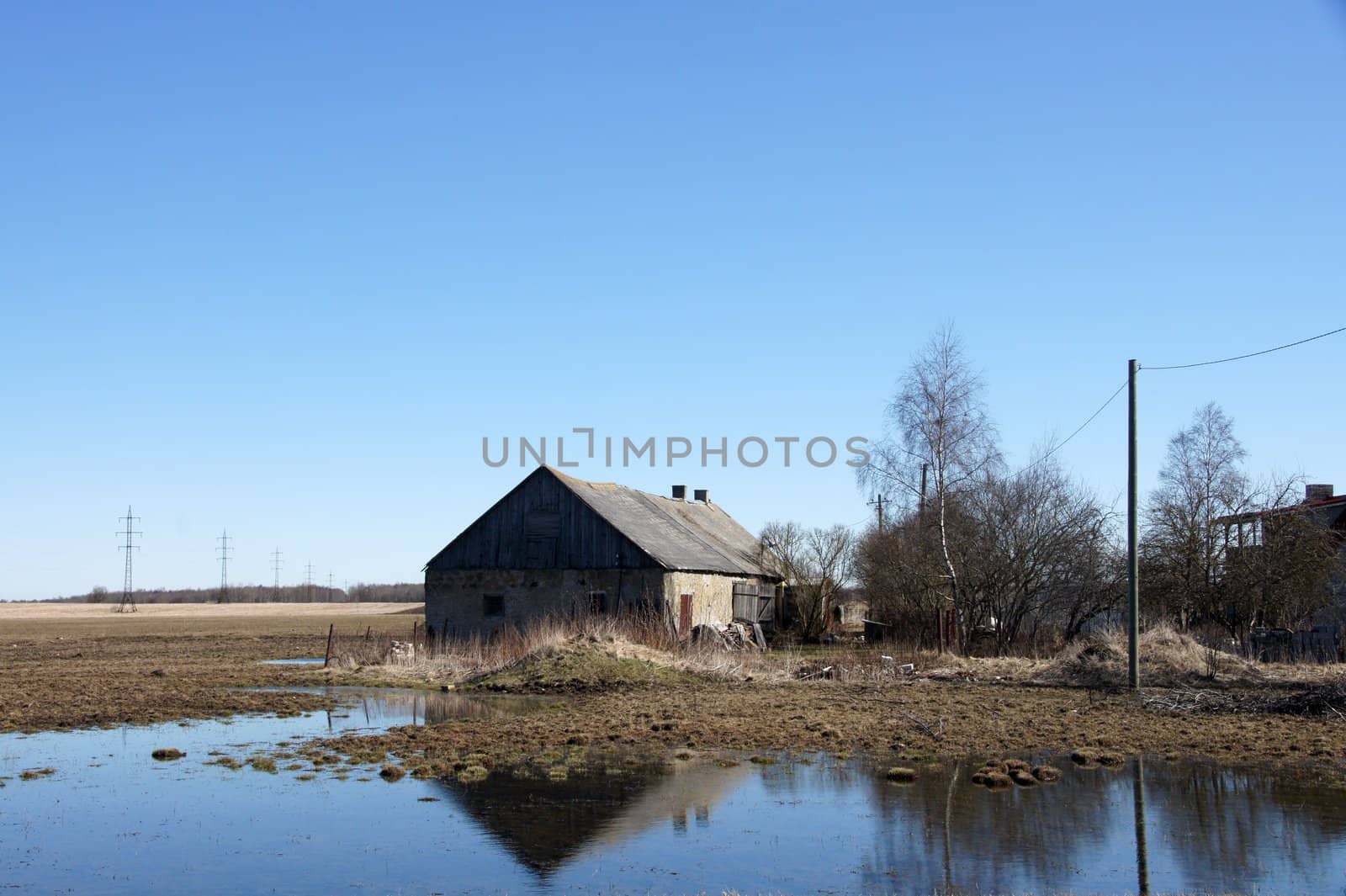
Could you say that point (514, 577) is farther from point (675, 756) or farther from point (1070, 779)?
point (1070, 779)

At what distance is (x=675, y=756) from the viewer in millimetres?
15727

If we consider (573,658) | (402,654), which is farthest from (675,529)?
(573,658)

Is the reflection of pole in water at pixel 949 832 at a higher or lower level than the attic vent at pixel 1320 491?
lower

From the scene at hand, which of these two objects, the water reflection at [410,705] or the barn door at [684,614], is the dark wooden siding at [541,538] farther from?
the water reflection at [410,705]

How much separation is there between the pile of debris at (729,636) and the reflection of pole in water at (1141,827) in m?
17.5

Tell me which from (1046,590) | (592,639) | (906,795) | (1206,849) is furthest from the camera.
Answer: (1046,590)

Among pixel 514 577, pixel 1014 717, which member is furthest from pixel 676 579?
pixel 1014 717

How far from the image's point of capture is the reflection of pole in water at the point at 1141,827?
9.39 m

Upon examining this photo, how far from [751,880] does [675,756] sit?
6.17m

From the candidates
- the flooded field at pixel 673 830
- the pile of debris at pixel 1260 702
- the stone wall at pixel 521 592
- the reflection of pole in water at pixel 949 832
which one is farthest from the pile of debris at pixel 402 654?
the reflection of pole in water at pixel 949 832

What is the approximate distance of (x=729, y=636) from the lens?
36.0m

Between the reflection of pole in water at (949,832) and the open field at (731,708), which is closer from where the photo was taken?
the reflection of pole in water at (949,832)

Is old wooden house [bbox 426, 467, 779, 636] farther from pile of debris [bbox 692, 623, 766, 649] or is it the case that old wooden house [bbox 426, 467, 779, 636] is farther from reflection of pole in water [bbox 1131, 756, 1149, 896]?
reflection of pole in water [bbox 1131, 756, 1149, 896]

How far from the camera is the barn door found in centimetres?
3597
